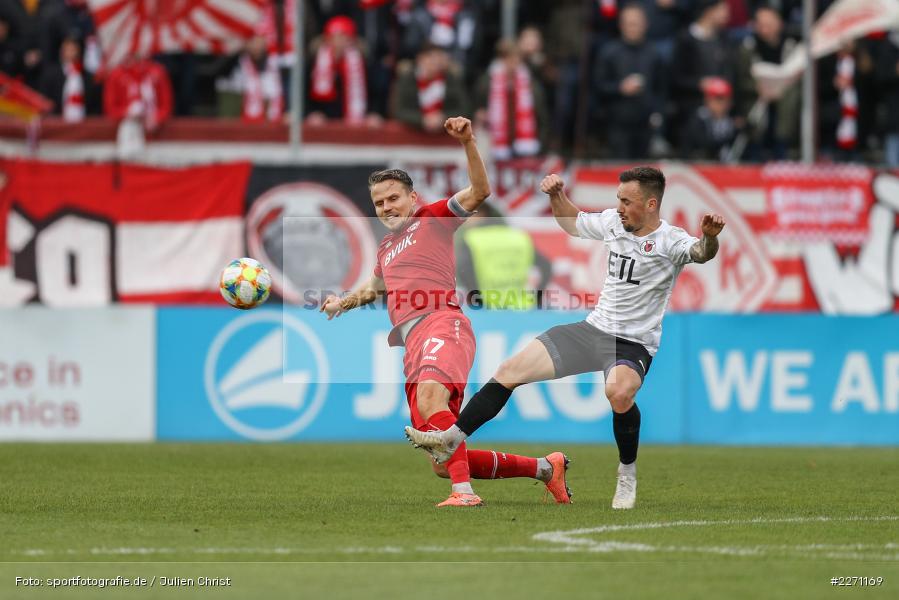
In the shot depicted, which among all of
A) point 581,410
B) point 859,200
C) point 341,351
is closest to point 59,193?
point 341,351

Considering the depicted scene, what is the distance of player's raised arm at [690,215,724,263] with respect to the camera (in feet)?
30.6

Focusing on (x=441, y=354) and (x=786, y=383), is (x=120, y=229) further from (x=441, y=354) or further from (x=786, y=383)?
(x=441, y=354)

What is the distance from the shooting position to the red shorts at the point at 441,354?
9953 mm

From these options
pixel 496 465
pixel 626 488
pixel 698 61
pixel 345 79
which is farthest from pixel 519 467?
pixel 698 61

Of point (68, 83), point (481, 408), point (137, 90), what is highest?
point (68, 83)

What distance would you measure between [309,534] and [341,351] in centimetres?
805

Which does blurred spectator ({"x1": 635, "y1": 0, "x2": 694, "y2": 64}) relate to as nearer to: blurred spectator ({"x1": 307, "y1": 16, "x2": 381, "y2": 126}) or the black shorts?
blurred spectator ({"x1": 307, "y1": 16, "x2": 381, "y2": 126})

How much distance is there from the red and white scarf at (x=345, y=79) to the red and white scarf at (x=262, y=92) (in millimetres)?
500

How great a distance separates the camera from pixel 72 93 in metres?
20.9

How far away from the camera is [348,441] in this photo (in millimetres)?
16703

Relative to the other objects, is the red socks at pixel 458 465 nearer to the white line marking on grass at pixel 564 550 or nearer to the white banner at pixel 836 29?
the white line marking on grass at pixel 564 550

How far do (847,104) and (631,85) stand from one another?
3004mm

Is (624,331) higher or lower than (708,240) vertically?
lower

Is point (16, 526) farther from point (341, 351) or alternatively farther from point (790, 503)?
point (341, 351)
